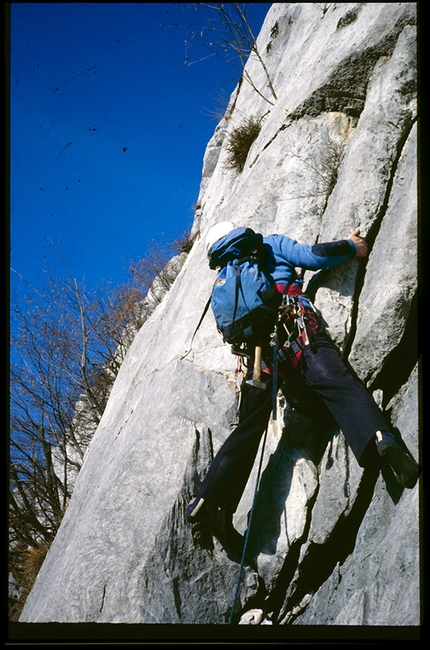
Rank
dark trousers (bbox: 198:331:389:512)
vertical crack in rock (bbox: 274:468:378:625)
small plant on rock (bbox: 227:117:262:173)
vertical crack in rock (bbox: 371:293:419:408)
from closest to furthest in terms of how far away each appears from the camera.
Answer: dark trousers (bbox: 198:331:389:512), vertical crack in rock (bbox: 274:468:378:625), vertical crack in rock (bbox: 371:293:419:408), small plant on rock (bbox: 227:117:262:173)

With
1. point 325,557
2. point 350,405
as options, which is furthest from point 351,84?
point 325,557

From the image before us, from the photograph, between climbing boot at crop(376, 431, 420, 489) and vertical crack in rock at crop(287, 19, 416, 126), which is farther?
vertical crack in rock at crop(287, 19, 416, 126)

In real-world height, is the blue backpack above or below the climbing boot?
above

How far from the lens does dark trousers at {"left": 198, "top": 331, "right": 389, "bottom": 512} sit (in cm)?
457

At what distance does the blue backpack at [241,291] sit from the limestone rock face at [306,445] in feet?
2.53

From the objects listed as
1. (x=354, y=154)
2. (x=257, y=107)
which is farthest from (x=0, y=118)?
(x=257, y=107)

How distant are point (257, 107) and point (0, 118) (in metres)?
5.27

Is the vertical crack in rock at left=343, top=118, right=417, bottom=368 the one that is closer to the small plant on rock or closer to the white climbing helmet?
the white climbing helmet

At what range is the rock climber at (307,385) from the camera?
14.4ft

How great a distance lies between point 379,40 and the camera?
6207 millimetres

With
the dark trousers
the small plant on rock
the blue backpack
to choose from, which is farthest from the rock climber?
the small plant on rock

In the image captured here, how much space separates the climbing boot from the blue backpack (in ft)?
4.44

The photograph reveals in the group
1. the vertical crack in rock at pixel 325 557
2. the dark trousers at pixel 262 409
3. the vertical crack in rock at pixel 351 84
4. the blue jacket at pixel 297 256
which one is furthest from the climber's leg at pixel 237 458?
the vertical crack in rock at pixel 351 84

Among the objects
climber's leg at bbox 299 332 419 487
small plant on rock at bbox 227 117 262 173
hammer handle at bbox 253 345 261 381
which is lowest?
climber's leg at bbox 299 332 419 487
